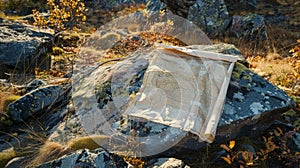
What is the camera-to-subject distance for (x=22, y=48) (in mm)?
6535

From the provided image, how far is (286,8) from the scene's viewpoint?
56.4 ft

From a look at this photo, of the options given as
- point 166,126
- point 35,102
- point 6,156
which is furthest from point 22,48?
point 166,126

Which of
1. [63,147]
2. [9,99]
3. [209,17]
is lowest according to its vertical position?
[209,17]

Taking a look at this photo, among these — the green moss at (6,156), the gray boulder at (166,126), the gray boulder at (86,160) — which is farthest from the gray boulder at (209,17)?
the gray boulder at (86,160)

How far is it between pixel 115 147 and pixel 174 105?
0.94 m

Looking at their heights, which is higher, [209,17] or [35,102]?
[35,102]

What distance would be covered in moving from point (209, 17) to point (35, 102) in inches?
354

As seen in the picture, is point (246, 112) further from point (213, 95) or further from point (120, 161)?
point (120, 161)

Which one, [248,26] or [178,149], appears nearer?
[178,149]

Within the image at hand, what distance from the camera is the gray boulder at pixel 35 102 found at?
4.59 metres

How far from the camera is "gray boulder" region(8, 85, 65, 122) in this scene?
459 centimetres

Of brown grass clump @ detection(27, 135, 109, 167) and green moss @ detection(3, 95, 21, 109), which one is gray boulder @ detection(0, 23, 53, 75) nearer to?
green moss @ detection(3, 95, 21, 109)

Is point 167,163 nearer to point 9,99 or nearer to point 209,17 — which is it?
point 9,99

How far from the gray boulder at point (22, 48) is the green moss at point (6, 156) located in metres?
2.75
